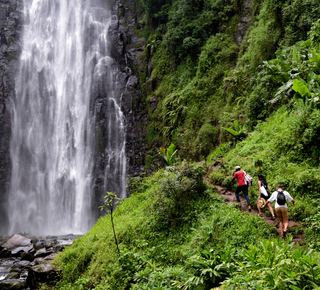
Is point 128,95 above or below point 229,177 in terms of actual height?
above

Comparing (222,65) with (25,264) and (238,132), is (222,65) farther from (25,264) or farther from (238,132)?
(25,264)

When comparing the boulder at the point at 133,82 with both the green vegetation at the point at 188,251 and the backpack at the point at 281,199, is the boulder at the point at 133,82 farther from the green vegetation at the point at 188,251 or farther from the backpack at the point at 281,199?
the backpack at the point at 281,199

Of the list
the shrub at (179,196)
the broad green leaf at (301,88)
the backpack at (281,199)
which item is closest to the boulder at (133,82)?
the shrub at (179,196)

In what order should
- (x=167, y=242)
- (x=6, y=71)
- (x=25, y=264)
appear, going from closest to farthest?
(x=167, y=242) → (x=25, y=264) → (x=6, y=71)

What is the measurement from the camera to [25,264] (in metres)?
10.9

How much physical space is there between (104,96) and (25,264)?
51.1 ft

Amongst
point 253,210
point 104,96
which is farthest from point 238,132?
point 104,96

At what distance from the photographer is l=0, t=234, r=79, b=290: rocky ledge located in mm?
7852

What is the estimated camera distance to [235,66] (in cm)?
1548

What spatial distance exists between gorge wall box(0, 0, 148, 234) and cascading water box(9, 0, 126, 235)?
47 centimetres

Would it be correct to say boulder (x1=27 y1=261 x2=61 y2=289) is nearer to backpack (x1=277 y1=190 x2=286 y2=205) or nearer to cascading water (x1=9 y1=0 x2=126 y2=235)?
backpack (x1=277 y1=190 x2=286 y2=205)

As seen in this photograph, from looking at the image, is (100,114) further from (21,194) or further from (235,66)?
(235,66)

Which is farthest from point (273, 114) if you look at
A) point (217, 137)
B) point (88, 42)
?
point (88, 42)

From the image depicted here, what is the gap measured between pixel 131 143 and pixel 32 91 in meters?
11.8
